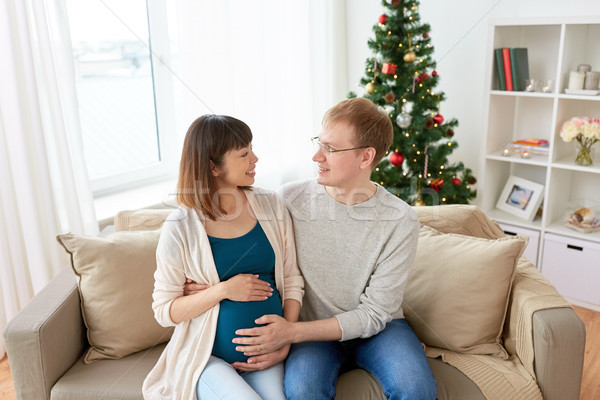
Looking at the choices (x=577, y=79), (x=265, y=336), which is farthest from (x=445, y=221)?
(x=577, y=79)

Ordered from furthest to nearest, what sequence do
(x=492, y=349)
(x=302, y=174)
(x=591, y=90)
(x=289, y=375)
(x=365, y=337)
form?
(x=302, y=174)
(x=591, y=90)
(x=492, y=349)
(x=365, y=337)
(x=289, y=375)

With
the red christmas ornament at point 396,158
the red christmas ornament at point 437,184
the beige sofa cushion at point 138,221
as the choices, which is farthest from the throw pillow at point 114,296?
the red christmas ornament at point 437,184

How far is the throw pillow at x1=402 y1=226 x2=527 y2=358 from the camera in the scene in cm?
176

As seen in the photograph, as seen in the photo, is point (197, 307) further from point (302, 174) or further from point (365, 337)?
point (302, 174)

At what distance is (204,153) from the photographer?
151 centimetres

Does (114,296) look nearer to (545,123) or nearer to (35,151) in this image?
(35,151)

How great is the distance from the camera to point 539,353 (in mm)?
1626

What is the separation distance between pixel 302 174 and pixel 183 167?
216 cm

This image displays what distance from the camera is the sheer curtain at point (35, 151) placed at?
224 cm

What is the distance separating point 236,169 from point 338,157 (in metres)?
0.31

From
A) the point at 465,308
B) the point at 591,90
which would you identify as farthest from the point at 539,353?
the point at 591,90

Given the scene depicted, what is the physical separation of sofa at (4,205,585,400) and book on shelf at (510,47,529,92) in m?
1.44

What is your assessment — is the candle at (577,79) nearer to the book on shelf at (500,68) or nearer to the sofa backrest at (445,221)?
the book on shelf at (500,68)

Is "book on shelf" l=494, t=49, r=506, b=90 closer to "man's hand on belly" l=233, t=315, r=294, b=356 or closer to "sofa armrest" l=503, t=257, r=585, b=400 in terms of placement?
"sofa armrest" l=503, t=257, r=585, b=400
